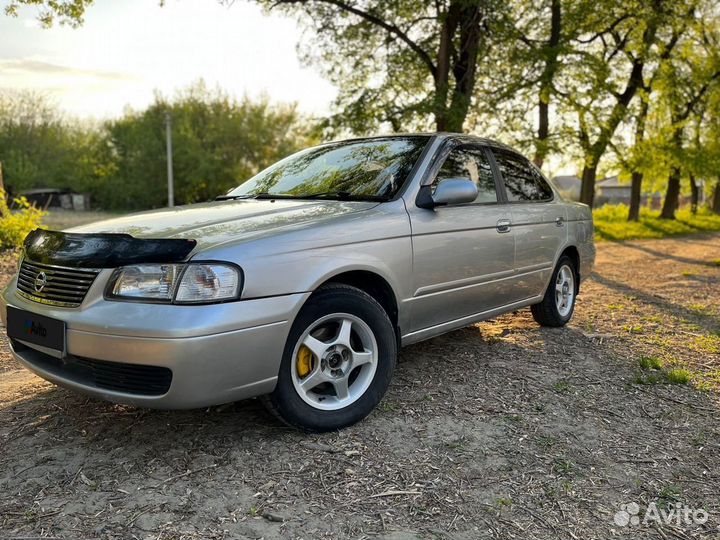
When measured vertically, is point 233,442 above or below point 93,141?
below

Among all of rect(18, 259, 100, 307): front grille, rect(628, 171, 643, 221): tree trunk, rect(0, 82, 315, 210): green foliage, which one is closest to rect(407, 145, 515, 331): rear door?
rect(18, 259, 100, 307): front grille

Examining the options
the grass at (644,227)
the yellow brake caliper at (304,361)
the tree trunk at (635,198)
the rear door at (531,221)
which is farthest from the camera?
the tree trunk at (635,198)

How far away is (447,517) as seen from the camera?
239cm

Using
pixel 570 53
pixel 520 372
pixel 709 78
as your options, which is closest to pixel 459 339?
pixel 520 372

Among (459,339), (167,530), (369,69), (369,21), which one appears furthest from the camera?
(369,69)

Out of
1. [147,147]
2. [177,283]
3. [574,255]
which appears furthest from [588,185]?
[147,147]

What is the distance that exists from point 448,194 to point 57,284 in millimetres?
2205

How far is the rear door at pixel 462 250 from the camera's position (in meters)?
3.63

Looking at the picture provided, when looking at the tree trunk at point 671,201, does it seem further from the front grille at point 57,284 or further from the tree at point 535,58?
the front grille at point 57,284

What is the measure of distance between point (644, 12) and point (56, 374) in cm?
1609

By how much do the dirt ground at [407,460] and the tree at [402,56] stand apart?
788 centimetres

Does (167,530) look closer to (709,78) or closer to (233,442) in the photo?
(233,442)

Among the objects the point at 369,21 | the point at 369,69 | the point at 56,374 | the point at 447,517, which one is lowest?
the point at 447,517

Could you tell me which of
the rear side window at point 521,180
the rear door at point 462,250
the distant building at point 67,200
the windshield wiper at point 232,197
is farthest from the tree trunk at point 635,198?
the distant building at point 67,200
